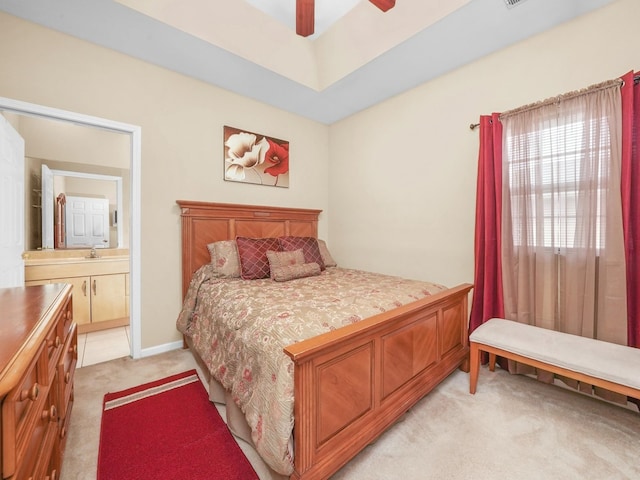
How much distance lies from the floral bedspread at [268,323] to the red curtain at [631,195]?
1.15m

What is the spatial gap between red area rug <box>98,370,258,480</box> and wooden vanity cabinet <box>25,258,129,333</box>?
168cm

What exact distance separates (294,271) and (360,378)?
1.36 m

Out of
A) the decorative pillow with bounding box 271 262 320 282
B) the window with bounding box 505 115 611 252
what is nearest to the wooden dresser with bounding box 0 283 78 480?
the decorative pillow with bounding box 271 262 320 282

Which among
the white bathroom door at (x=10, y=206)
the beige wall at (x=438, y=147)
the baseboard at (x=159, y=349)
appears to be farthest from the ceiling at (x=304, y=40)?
the baseboard at (x=159, y=349)

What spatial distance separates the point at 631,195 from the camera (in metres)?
1.77

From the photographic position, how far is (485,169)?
2.34 m

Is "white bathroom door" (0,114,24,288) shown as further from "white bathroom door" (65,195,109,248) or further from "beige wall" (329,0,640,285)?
"beige wall" (329,0,640,285)

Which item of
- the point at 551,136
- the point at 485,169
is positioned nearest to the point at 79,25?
the point at 485,169

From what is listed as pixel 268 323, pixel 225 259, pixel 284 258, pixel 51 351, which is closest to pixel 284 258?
pixel 284 258

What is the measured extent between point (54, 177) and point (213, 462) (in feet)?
12.6

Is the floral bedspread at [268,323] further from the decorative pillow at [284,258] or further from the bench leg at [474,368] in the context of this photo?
the bench leg at [474,368]

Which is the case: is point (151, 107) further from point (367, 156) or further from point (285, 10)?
point (367, 156)

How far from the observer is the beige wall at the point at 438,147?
6.48 ft

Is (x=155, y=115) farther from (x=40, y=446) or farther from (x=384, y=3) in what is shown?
(x=40, y=446)
